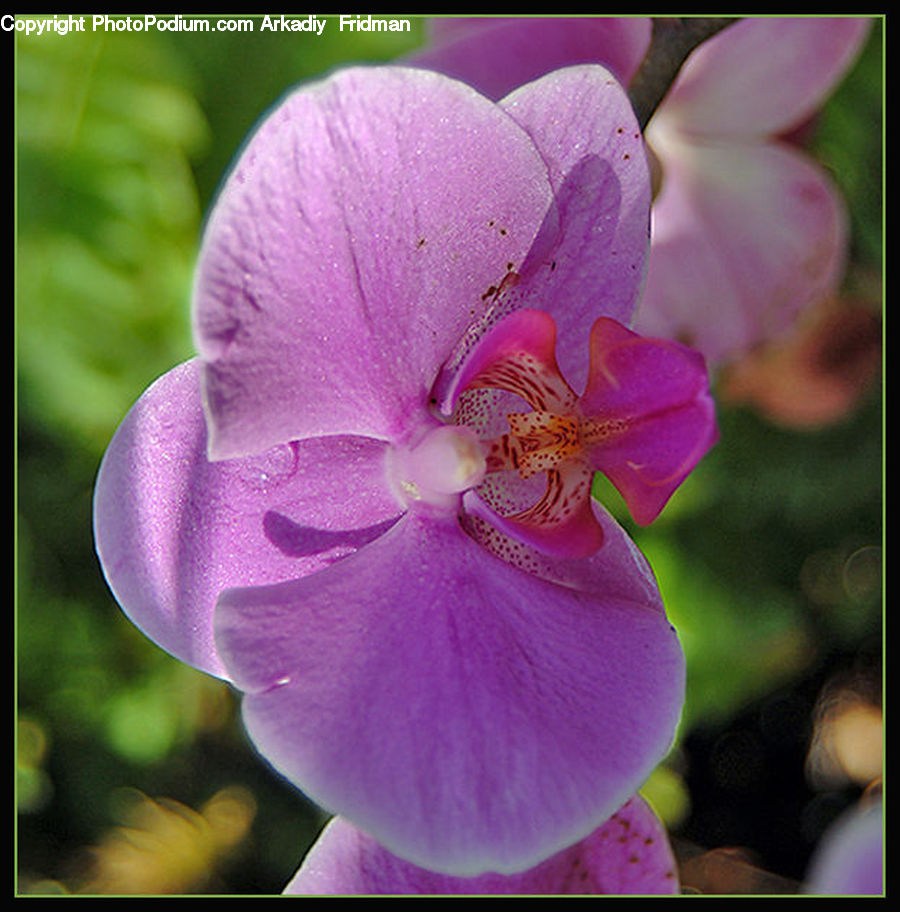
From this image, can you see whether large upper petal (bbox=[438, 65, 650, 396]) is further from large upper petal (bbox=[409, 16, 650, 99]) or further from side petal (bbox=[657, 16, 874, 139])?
side petal (bbox=[657, 16, 874, 139])

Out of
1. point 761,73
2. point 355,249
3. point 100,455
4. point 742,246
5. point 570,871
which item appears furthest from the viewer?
point 100,455

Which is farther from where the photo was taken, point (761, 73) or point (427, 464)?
point (761, 73)

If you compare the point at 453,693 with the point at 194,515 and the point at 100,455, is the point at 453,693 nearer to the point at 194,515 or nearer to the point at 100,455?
the point at 194,515

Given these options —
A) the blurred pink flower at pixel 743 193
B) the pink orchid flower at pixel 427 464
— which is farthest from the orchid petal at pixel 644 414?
the blurred pink flower at pixel 743 193

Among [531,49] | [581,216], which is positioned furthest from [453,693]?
[531,49]

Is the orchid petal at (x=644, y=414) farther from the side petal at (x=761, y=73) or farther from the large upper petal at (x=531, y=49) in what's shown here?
the side petal at (x=761, y=73)
